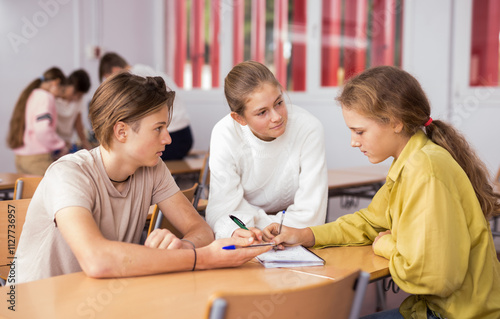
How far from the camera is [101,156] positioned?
1634 millimetres

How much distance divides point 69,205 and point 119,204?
25 cm

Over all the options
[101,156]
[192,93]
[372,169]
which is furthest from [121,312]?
[192,93]

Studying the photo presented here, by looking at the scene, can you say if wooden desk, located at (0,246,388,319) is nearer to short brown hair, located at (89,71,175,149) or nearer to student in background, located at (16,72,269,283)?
student in background, located at (16,72,269,283)

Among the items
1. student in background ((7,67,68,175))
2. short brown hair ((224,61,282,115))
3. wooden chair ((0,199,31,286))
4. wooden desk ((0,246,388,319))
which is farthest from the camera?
student in background ((7,67,68,175))

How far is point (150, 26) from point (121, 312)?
21.4 feet

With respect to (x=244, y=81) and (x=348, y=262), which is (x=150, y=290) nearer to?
(x=348, y=262)

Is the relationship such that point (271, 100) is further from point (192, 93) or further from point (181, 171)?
point (192, 93)

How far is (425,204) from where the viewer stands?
1370mm

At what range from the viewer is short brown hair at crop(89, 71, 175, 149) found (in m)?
1.56

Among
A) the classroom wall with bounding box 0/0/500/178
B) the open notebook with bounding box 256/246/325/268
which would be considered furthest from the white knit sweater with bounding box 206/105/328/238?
the classroom wall with bounding box 0/0/500/178

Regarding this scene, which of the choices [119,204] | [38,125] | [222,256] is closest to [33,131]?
[38,125]

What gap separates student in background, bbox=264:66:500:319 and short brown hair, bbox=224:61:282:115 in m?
0.46

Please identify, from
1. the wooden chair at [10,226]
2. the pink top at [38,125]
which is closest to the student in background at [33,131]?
the pink top at [38,125]

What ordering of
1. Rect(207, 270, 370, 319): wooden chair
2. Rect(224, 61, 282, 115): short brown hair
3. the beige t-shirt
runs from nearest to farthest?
Rect(207, 270, 370, 319): wooden chair, the beige t-shirt, Rect(224, 61, 282, 115): short brown hair
